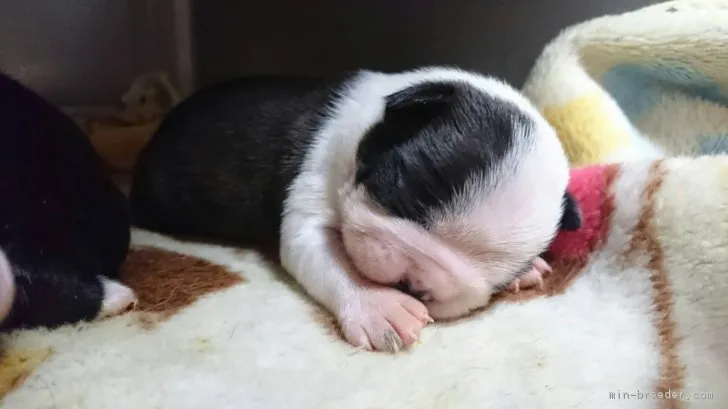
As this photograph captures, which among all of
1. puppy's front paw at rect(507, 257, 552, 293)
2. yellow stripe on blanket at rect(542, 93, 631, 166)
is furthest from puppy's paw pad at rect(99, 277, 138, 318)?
yellow stripe on blanket at rect(542, 93, 631, 166)

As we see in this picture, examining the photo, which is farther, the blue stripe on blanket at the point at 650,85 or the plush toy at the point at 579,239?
the blue stripe on blanket at the point at 650,85

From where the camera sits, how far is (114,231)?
162 cm

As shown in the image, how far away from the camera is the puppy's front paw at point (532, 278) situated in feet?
5.14

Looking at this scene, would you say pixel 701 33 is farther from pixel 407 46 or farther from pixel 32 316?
pixel 32 316

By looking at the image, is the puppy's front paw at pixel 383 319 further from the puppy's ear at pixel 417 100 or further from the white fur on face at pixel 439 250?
the puppy's ear at pixel 417 100

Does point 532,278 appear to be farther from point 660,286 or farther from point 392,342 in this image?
point 392,342

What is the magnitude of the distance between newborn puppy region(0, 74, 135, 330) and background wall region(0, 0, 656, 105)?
3.20ft

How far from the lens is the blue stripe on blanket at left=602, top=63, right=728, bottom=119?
6.75 ft

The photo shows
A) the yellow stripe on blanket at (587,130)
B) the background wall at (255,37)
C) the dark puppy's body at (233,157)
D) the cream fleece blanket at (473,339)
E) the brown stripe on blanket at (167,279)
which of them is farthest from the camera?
the background wall at (255,37)

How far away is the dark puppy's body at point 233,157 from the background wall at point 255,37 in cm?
52

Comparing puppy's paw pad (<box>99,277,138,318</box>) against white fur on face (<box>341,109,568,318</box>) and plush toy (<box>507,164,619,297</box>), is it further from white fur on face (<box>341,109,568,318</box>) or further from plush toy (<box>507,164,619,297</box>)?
plush toy (<box>507,164,619,297</box>)

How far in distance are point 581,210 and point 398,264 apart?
1.44ft

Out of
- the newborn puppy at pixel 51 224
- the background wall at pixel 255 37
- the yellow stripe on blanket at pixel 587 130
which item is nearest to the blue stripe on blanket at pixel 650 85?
the yellow stripe on blanket at pixel 587 130

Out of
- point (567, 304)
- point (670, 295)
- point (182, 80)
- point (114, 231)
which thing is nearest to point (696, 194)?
point (670, 295)
